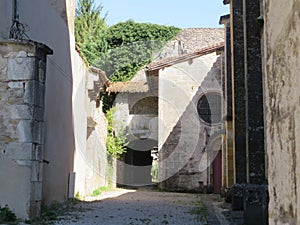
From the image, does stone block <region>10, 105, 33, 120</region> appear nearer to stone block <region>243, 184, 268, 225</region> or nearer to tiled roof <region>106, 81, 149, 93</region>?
stone block <region>243, 184, 268, 225</region>

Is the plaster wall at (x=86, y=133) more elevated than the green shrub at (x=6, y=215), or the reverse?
the plaster wall at (x=86, y=133)

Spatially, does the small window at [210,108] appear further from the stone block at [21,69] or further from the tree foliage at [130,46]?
the stone block at [21,69]

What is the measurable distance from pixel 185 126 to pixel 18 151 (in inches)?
580

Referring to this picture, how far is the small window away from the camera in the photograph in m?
21.3

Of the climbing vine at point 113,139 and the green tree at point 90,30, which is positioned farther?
the green tree at point 90,30

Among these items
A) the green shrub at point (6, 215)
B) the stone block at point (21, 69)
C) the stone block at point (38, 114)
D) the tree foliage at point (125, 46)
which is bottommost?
the green shrub at point (6, 215)

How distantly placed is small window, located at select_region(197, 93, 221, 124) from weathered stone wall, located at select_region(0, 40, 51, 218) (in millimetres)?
14689

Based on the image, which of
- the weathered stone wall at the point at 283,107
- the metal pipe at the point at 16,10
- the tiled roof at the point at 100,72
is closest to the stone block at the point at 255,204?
the metal pipe at the point at 16,10

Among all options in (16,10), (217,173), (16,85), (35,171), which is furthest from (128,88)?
(35,171)

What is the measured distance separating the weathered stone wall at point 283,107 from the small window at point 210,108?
19889 millimetres

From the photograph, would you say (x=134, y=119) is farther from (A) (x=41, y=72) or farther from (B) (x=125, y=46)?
(A) (x=41, y=72)

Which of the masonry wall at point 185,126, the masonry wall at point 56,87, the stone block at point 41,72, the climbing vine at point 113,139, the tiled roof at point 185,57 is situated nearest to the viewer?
the stone block at point 41,72

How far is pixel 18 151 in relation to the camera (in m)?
6.95

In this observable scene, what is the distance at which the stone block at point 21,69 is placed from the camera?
7.11 metres
